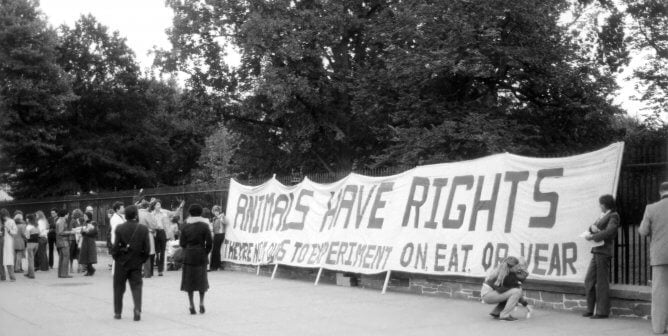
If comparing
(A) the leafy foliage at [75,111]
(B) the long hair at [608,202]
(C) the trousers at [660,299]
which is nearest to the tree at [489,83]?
(B) the long hair at [608,202]

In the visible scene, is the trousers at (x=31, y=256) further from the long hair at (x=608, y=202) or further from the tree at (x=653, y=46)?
the tree at (x=653, y=46)

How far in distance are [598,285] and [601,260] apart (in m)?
0.36

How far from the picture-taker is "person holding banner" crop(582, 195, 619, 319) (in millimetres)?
10617

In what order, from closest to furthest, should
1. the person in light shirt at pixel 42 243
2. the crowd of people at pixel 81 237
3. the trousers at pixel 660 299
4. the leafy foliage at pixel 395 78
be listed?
1. the trousers at pixel 660 299
2. the crowd of people at pixel 81 237
3. the person in light shirt at pixel 42 243
4. the leafy foliage at pixel 395 78

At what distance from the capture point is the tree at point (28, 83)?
44.9 m

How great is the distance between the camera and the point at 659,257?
31.1 ft

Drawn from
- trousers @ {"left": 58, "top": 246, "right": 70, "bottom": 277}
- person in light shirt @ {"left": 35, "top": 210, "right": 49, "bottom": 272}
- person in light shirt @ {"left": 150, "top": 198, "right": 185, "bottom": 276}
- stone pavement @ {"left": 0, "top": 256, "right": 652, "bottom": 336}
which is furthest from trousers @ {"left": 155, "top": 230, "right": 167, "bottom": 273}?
person in light shirt @ {"left": 35, "top": 210, "right": 49, "bottom": 272}

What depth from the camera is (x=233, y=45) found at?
119 ft

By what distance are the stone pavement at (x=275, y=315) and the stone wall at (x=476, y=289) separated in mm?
273

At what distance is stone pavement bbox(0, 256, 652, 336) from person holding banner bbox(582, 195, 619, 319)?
0.97ft

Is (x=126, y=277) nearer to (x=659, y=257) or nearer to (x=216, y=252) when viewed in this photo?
(x=659, y=257)

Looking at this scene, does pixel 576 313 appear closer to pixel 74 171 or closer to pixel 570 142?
pixel 570 142

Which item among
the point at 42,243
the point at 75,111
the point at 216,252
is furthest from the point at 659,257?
the point at 75,111

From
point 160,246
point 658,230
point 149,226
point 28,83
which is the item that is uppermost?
point 28,83
